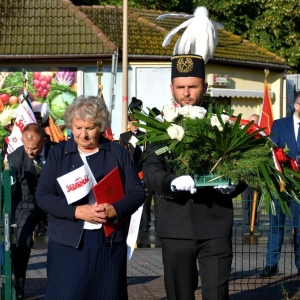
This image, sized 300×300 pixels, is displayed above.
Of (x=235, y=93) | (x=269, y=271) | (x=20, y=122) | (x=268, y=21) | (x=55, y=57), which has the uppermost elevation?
(x=268, y=21)

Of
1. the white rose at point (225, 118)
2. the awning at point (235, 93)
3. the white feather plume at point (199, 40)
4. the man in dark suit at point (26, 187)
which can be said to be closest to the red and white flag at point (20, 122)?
the man in dark suit at point (26, 187)

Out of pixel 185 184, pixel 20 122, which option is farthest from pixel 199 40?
pixel 20 122

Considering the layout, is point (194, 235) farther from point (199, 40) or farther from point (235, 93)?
point (235, 93)

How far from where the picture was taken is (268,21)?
107 ft

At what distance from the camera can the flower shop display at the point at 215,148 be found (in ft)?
17.8

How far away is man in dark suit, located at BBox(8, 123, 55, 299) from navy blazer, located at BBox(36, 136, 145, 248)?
8.98 ft

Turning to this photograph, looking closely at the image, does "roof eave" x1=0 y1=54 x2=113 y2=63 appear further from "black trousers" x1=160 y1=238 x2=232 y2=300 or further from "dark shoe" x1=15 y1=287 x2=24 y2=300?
"black trousers" x1=160 y1=238 x2=232 y2=300

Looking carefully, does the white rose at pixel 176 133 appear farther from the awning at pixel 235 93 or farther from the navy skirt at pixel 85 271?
the awning at pixel 235 93

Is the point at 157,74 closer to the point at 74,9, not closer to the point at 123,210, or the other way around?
the point at 74,9

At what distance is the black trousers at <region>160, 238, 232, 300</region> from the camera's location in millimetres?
5680

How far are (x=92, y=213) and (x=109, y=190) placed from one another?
0.21 metres

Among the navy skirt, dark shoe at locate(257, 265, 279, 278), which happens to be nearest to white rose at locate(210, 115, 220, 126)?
the navy skirt

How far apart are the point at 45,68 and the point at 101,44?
6.84 feet

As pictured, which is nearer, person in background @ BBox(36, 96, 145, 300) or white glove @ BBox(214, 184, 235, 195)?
person in background @ BBox(36, 96, 145, 300)
